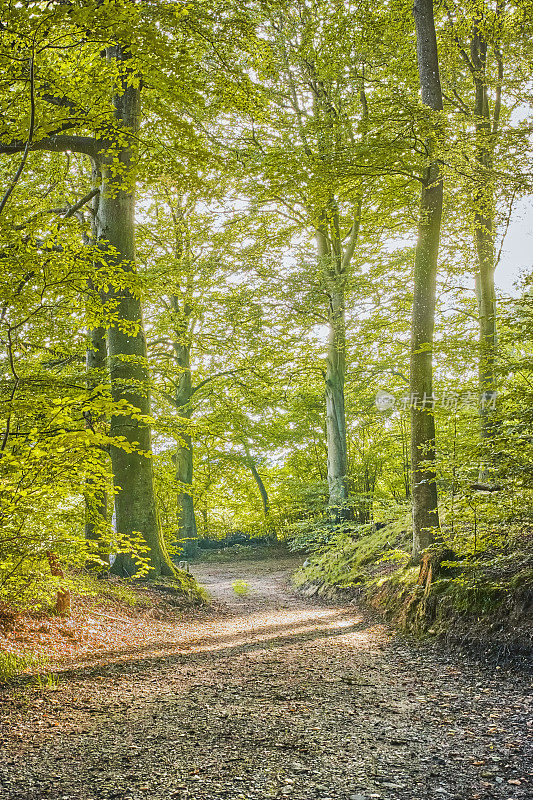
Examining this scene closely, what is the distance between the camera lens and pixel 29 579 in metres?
4.22

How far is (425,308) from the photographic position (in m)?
6.68

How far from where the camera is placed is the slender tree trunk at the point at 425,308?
648 centimetres

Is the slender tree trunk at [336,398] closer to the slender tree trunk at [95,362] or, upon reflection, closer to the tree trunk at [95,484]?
the slender tree trunk at [95,362]

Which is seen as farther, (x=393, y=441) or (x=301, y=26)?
(x=393, y=441)

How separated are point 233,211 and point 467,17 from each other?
6.17 meters

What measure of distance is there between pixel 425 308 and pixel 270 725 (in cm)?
512

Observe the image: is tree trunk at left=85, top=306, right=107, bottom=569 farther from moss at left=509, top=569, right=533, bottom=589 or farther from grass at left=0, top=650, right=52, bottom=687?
moss at left=509, top=569, right=533, bottom=589

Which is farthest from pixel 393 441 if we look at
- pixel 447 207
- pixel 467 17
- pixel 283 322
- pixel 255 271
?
pixel 467 17

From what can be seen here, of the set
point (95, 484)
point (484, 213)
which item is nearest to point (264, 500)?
point (484, 213)

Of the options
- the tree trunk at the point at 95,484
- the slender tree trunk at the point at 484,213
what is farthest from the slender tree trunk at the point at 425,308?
the tree trunk at the point at 95,484

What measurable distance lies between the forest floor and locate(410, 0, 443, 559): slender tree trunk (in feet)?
5.28

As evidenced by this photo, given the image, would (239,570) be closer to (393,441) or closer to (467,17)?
(393,441)

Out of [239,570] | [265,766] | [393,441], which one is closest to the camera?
[265,766]

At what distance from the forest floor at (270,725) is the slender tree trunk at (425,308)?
1609 mm
